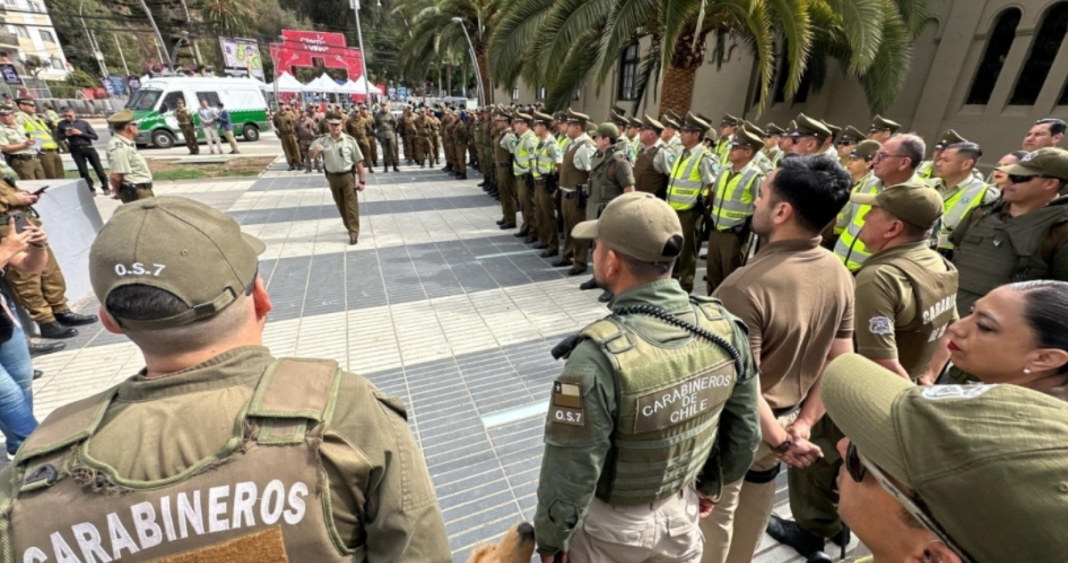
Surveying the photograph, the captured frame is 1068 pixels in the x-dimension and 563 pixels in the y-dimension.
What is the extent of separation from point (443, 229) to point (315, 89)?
20.1 meters

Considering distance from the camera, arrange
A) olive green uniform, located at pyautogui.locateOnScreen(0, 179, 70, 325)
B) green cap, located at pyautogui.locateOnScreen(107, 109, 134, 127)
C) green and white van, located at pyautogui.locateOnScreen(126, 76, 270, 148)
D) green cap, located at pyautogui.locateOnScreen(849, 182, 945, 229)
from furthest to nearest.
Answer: green and white van, located at pyautogui.locateOnScreen(126, 76, 270, 148)
green cap, located at pyautogui.locateOnScreen(107, 109, 134, 127)
olive green uniform, located at pyautogui.locateOnScreen(0, 179, 70, 325)
green cap, located at pyautogui.locateOnScreen(849, 182, 945, 229)

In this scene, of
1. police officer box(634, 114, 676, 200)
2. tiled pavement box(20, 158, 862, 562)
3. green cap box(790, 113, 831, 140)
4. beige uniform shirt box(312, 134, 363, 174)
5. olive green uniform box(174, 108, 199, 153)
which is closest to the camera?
tiled pavement box(20, 158, 862, 562)

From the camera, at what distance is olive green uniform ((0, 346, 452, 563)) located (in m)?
0.77

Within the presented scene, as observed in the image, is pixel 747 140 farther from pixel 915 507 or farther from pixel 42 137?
pixel 42 137

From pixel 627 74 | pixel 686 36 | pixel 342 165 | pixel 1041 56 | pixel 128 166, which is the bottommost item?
pixel 342 165

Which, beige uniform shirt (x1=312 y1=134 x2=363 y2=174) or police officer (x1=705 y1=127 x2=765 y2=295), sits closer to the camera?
police officer (x1=705 y1=127 x2=765 y2=295)

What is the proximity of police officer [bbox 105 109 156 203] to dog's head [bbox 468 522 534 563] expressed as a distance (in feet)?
21.9

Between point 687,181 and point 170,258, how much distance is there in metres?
4.91

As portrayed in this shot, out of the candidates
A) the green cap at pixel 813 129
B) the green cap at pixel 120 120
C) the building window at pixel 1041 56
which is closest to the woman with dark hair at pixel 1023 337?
the green cap at pixel 813 129

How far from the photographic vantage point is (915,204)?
188 centimetres

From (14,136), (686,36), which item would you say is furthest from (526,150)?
A: (14,136)

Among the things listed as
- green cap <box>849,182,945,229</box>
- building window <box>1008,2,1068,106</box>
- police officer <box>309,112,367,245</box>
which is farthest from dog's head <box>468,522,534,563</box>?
building window <box>1008,2,1068,106</box>

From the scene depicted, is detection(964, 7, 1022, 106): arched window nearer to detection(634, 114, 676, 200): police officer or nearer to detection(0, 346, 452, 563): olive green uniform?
detection(634, 114, 676, 200): police officer

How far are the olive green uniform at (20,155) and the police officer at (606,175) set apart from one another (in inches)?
380
